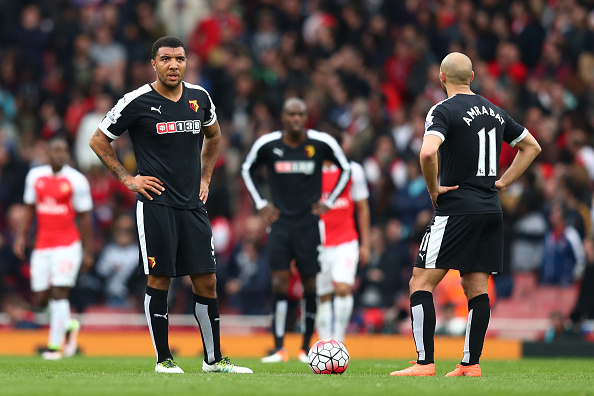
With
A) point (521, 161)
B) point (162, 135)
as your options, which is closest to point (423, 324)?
point (521, 161)

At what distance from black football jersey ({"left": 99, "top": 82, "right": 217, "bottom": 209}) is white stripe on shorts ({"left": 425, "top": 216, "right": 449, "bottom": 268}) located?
2190 millimetres

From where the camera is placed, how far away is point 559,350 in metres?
15.4

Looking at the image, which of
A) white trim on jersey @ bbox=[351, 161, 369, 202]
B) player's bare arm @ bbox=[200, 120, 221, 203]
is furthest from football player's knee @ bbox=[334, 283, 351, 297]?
player's bare arm @ bbox=[200, 120, 221, 203]

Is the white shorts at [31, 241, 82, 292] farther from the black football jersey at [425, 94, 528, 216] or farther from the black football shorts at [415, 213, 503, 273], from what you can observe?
the black football jersey at [425, 94, 528, 216]

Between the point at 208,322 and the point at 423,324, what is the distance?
200 centimetres

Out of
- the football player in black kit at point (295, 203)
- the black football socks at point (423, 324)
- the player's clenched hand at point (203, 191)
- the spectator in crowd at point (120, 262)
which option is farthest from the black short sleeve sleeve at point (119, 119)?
the spectator in crowd at point (120, 262)

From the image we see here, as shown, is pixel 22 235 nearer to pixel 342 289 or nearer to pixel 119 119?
pixel 342 289

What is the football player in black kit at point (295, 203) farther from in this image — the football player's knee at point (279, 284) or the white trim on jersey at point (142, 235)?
the white trim on jersey at point (142, 235)

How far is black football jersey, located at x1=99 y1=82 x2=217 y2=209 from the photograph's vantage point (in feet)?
30.1

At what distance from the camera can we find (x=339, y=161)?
13109 millimetres

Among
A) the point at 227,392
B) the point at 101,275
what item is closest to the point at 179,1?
the point at 101,275

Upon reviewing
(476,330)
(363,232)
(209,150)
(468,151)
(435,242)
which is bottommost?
(476,330)

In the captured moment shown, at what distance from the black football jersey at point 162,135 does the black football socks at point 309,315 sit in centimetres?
389

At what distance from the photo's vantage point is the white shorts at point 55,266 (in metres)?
14.4
